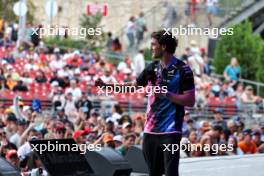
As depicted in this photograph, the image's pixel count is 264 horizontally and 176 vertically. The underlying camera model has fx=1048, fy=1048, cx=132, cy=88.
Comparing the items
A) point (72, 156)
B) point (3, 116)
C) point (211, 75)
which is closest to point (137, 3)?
point (211, 75)

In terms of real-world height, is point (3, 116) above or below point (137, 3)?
below

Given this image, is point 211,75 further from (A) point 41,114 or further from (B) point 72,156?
(B) point 72,156

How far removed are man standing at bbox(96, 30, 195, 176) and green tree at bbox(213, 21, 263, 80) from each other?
892 inches

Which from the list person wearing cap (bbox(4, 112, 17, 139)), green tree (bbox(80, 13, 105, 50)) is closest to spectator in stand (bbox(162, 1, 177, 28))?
green tree (bbox(80, 13, 105, 50))

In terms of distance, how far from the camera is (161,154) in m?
9.72

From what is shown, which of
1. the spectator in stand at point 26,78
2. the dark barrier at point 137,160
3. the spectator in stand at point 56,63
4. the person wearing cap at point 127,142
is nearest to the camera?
the dark barrier at point 137,160

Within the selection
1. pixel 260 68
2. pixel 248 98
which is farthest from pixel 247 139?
pixel 260 68

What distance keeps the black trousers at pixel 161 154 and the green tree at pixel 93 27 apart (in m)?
25.9

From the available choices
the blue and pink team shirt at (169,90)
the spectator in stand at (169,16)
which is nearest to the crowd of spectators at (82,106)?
the spectator in stand at (169,16)

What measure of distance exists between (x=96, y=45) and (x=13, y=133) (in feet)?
67.1

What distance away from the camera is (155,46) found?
31.8 ft

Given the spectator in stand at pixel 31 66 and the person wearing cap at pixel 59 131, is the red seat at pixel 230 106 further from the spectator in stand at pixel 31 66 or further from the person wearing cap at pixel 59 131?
the person wearing cap at pixel 59 131

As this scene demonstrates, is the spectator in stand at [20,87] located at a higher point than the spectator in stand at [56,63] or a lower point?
lower

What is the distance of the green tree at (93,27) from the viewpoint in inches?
1434
